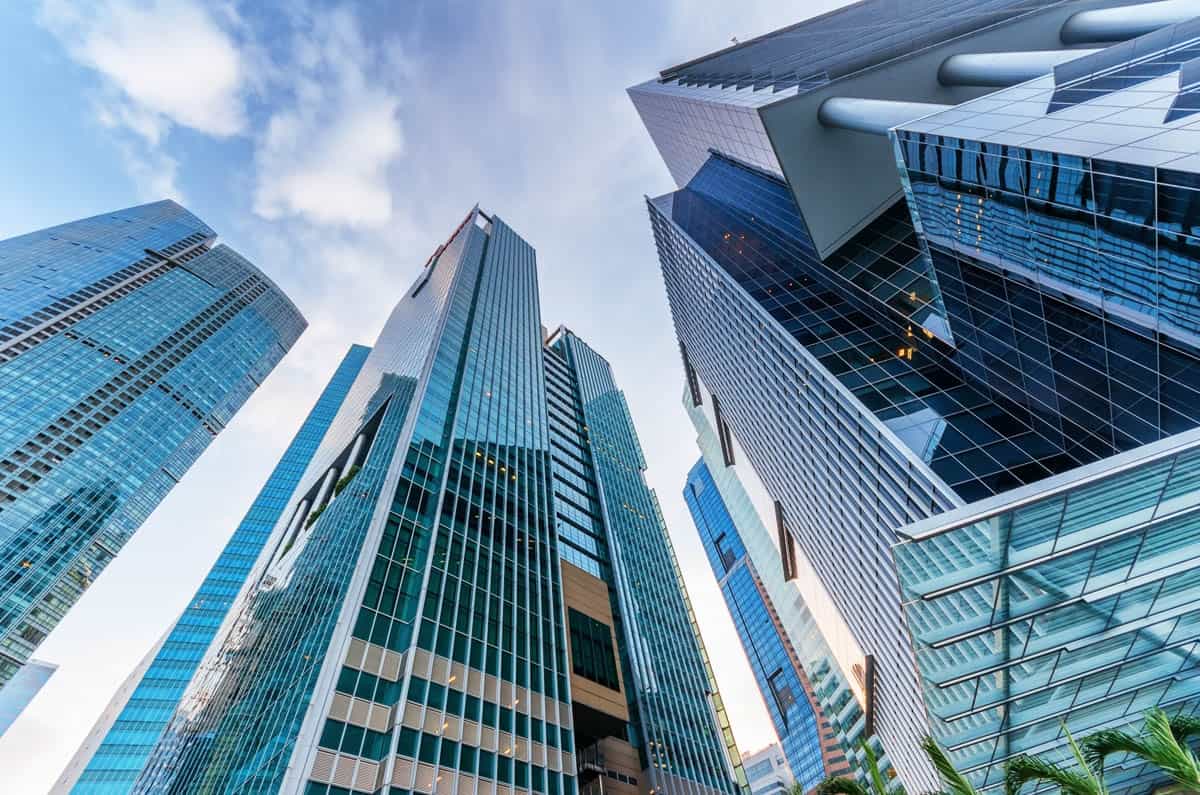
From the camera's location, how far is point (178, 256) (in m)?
136

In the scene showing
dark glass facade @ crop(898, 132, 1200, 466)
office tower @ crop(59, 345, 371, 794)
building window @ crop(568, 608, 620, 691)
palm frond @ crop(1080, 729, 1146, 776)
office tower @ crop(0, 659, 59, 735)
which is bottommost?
palm frond @ crop(1080, 729, 1146, 776)

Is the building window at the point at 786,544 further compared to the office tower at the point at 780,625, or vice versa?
the office tower at the point at 780,625

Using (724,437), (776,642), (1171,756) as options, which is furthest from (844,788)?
(776,642)

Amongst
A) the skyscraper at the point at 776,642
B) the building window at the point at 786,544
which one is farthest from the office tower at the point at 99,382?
the skyscraper at the point at 776,642

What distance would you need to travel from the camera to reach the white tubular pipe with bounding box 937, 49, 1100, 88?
32719mm

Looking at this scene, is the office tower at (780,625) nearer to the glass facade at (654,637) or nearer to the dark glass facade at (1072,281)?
the glass facade at (654,637)

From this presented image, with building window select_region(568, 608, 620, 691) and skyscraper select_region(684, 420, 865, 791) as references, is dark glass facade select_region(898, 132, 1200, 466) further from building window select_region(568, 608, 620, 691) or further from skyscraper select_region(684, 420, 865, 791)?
skyscraper select_region(684, 420, 865, 791)

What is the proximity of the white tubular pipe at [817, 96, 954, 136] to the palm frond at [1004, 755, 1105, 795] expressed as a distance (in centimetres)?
3092

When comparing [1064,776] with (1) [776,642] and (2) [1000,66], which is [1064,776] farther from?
(1) [776,642]

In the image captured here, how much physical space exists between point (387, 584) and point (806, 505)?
2880cm

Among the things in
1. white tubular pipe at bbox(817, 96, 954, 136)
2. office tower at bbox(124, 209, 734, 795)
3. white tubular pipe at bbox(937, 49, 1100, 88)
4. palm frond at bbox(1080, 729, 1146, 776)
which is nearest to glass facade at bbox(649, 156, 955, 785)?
white tubular pipe at bbox(817, 96, 954, 136)

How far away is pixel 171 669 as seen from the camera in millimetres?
85750

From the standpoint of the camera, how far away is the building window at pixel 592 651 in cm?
4525

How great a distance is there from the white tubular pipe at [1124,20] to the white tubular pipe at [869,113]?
417 inches
